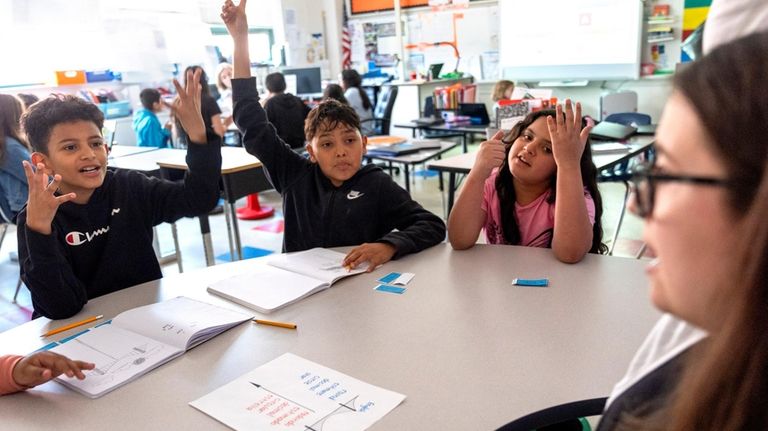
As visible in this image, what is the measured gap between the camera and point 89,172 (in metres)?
1.46

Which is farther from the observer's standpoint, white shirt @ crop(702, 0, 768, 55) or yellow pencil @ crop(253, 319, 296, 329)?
yellow pencil @ crop(253, 319, 296, 329)

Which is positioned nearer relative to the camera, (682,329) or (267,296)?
(682,329)

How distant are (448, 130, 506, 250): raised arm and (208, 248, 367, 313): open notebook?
0.93ft

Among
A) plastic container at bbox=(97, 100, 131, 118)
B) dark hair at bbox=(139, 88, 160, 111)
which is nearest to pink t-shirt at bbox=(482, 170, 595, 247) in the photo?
dark hair at bbox=(139, 88, 160, 111)

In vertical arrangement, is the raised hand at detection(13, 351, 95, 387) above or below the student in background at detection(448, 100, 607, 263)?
below

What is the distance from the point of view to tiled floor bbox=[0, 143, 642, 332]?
314 cm

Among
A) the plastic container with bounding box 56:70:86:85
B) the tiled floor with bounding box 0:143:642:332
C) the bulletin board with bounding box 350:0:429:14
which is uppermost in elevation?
the bulletin board with bounding box 350:0:429:14

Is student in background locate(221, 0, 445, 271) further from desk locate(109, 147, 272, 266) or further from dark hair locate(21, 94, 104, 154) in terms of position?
desk locate(109, 147, 272, 266)

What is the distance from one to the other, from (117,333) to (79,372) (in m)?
0.19

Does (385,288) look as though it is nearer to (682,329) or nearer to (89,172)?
(682,329)

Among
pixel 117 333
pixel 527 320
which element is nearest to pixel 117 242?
pixel 117 333

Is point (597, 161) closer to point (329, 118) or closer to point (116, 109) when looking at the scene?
point (329, 118)

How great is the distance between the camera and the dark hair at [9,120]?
2965 mm

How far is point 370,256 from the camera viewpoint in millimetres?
1421
